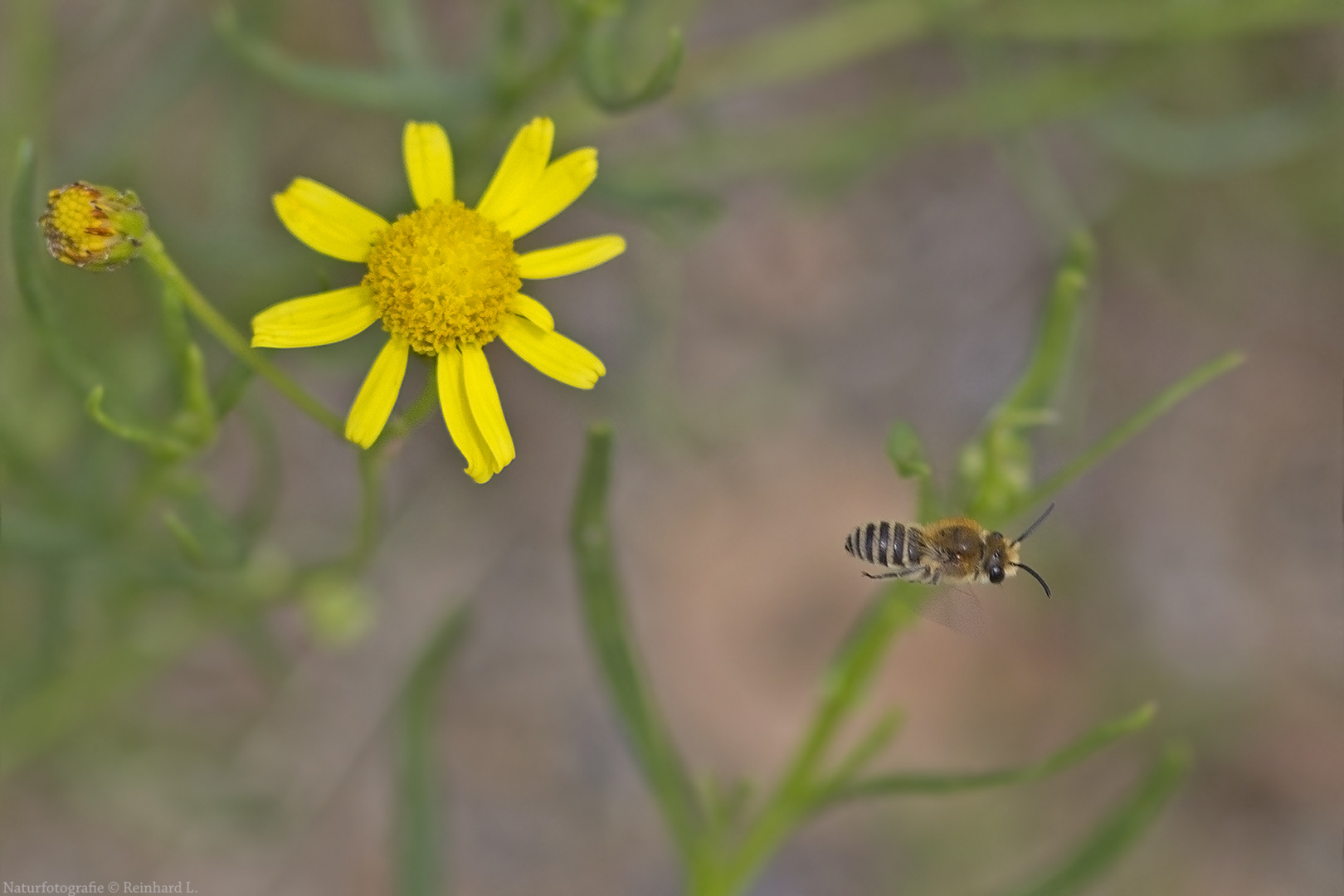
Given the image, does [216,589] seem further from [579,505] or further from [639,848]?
[639,848]

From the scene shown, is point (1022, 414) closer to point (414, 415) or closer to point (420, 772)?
point (414, 415)

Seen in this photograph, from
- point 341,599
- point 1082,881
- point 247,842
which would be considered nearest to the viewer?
point 1082,881

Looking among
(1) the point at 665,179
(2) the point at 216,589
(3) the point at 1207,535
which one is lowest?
(2) the point at 216,589

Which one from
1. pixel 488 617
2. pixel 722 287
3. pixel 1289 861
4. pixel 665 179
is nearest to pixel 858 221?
pixel 722 287

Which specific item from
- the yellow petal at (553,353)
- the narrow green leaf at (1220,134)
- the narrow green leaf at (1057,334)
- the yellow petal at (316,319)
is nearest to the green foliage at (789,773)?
the yellow petal at (553,353)

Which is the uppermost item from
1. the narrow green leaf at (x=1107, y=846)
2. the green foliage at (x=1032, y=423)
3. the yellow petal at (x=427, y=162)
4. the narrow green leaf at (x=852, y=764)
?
the yellow petal at (x=427, y=162)

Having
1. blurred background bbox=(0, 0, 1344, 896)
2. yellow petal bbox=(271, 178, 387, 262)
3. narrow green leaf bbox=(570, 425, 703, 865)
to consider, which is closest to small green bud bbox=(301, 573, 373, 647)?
blurred background bbox=(0, 0, 1344, 896)

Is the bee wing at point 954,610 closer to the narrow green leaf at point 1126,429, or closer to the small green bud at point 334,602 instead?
the narrow green leaf at point 1126,429
